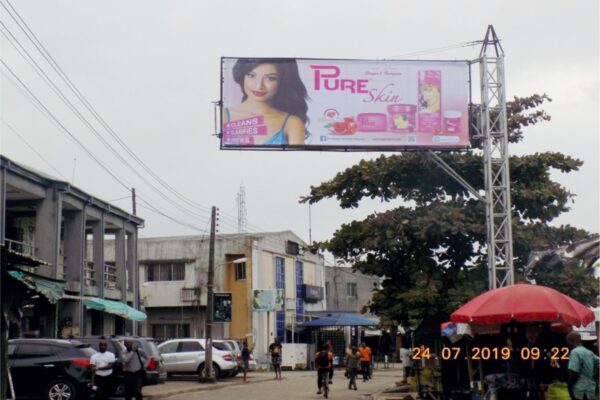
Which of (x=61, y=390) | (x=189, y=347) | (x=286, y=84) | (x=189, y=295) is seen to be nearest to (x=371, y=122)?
(x=286, y=84)

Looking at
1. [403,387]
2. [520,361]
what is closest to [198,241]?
[403,387]

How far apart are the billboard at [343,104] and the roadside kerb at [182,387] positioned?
775 cm

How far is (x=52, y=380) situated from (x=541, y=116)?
48.6 ft

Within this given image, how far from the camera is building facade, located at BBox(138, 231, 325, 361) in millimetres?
49625

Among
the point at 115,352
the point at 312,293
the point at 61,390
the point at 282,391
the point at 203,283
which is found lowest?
the point at 282,391

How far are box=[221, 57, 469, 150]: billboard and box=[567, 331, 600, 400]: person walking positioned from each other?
10862 mm

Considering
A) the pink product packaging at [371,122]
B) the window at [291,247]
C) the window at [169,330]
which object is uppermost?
the pink product packaging at [371,122]

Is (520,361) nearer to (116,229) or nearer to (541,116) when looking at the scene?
(541,116)

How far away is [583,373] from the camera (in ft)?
41.7

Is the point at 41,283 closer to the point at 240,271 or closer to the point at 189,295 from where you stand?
the point at 189,295

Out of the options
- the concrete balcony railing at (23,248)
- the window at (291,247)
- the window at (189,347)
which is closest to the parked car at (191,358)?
the window at (189,347)

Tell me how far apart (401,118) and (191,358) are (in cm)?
1591
